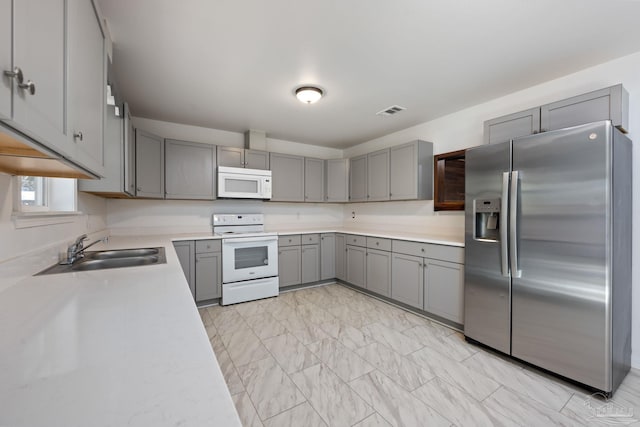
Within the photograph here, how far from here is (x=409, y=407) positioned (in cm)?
170

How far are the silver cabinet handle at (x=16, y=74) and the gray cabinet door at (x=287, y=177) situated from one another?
3.59m

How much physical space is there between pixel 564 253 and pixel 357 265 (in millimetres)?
2432

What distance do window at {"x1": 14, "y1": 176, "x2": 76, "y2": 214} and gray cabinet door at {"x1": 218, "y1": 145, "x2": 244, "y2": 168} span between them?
1.88m

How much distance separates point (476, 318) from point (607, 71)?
2308mm

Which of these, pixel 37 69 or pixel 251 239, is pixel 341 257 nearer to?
pixel 251 239

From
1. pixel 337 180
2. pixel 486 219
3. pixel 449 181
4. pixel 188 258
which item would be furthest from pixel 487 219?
pixel 188 258

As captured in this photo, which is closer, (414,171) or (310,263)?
(414,171)

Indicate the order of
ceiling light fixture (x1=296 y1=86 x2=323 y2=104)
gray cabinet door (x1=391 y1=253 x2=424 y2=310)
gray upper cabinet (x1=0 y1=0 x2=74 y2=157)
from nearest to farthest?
1. gray upper cabinet (x1=0 y1=0 x2=74 y2=157)
2. ceiling light fixture (x1=296 y1=86 x2=323 y2=104)
3. gray cabinet door (x1=391 y1=253 x2=424 y2=310)

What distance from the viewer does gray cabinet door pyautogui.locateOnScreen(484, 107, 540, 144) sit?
8.00ft

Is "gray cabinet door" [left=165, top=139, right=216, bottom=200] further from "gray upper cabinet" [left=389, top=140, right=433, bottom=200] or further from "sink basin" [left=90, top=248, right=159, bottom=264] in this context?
"gray upper cabinet" [left=389, top=140, right=433, bottom=200]

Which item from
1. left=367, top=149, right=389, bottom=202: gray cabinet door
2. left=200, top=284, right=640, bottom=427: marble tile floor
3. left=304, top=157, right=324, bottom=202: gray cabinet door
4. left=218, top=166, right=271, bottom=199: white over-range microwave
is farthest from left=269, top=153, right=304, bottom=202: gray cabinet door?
left=200, top=284, right=640, bottom=427: marble tile floor

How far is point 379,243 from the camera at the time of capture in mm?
3646

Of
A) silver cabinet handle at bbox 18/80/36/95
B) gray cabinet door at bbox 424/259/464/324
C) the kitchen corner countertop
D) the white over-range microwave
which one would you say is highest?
the white over-range microwave

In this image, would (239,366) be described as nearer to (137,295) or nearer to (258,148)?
(137,295)
